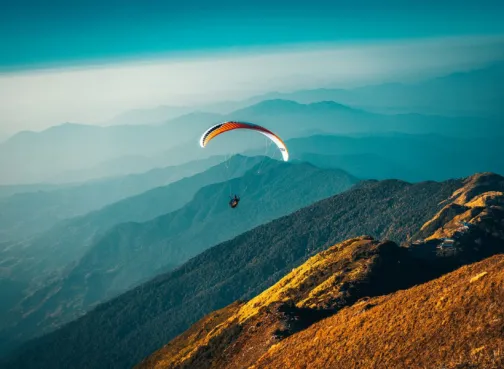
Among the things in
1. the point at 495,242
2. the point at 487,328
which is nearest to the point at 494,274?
the point at 487,328

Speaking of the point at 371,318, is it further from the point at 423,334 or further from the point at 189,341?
the point at 189,341

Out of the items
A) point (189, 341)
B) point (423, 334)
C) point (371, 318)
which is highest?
point (423, 334)

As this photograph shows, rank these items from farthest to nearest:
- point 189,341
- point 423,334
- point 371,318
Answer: point 189,341
point 371,318
point 423,334

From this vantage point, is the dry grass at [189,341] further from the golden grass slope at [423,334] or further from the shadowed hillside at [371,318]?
the golden grass slope at [423,334]

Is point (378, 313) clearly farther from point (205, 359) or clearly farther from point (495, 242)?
point (495, 242)

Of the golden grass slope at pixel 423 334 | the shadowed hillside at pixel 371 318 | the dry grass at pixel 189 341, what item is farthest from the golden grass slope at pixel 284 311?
the golden grass slope at pixel 423 334

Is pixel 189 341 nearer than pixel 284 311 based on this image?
No

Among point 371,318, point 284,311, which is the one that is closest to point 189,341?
point 284,311

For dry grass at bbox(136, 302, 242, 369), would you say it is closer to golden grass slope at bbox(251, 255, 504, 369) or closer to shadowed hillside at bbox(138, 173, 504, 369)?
shadowed hillside at bbox(138, 173, 504, 369)
